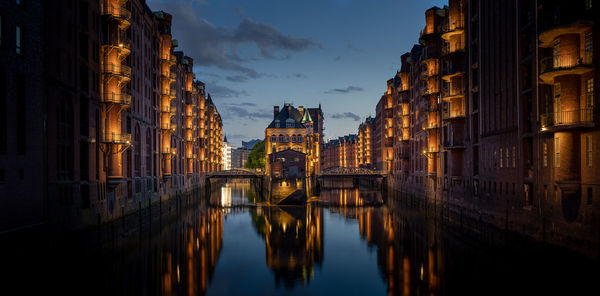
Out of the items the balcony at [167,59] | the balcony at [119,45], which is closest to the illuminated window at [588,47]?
the balcony at [119,45]

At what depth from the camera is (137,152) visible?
5028 centimetres

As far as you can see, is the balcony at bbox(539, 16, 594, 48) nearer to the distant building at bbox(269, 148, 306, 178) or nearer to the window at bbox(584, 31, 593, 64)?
the window at bbox(584, 31, 593, 64)

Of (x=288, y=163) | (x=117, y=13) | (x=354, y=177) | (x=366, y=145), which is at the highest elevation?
(x=117, y=13)

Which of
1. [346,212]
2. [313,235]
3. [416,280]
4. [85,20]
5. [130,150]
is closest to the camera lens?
[416,280]

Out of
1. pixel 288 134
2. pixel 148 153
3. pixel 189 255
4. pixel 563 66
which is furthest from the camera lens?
pixel 288 134

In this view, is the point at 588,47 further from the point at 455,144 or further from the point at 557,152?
the point at 455,144

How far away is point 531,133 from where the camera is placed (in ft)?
100

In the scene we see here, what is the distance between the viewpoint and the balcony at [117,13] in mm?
40031

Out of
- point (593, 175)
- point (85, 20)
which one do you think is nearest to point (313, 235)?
→ point (593, 175)

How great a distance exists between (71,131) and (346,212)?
40.3 meters

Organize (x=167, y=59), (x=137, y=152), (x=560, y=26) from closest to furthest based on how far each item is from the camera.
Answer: (x=560, y=26)
(x=137, y=152)
(x=167, y=59)

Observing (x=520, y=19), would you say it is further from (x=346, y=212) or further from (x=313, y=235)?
(x=346, y=212)

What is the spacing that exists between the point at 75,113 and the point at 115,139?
22.4 ft

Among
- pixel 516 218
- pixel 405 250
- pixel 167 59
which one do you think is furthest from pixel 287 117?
pixel 516 218
